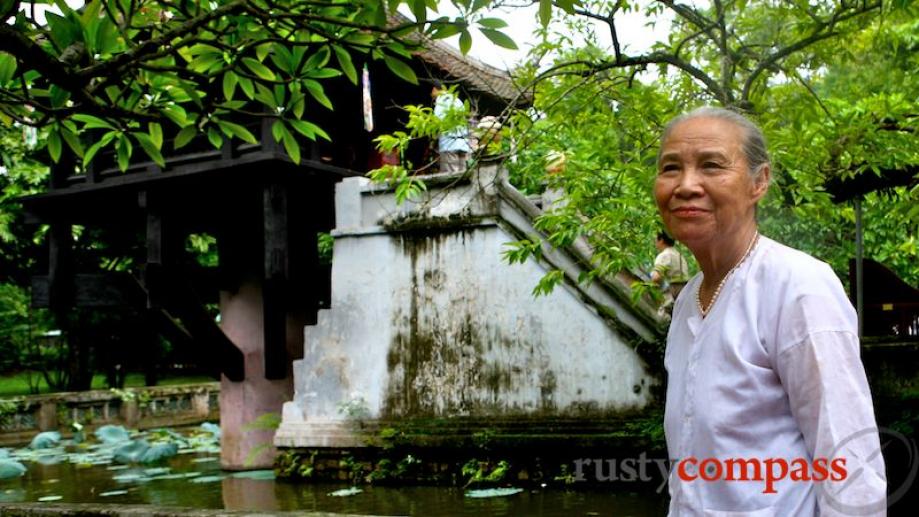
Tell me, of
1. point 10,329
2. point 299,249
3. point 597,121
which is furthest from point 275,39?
point 10,329

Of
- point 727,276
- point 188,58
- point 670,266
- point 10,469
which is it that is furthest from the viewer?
point 10,469

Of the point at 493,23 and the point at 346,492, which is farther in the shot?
the point at 346,492

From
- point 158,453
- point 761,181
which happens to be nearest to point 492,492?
point 158,453

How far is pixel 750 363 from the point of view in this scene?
1.55 metres

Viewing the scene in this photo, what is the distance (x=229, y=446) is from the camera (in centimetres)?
1127

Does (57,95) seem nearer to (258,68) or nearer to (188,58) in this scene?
(258,68)

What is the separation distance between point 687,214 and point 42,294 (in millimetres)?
10772

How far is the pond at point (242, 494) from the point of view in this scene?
7.70m

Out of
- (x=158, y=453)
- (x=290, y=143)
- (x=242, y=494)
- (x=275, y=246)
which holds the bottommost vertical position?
(x=242, y=494)

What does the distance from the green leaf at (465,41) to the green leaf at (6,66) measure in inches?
61.8

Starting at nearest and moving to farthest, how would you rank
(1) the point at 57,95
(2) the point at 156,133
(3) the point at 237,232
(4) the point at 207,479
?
(1) the point at 57,95 → (2) the point at 156,133 → (4) the point at 207,479 → (3) the point at 237,232

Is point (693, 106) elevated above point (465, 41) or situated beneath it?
elevated above

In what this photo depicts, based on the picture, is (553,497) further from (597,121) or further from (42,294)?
(42,294)

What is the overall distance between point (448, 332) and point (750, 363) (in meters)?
7.66
